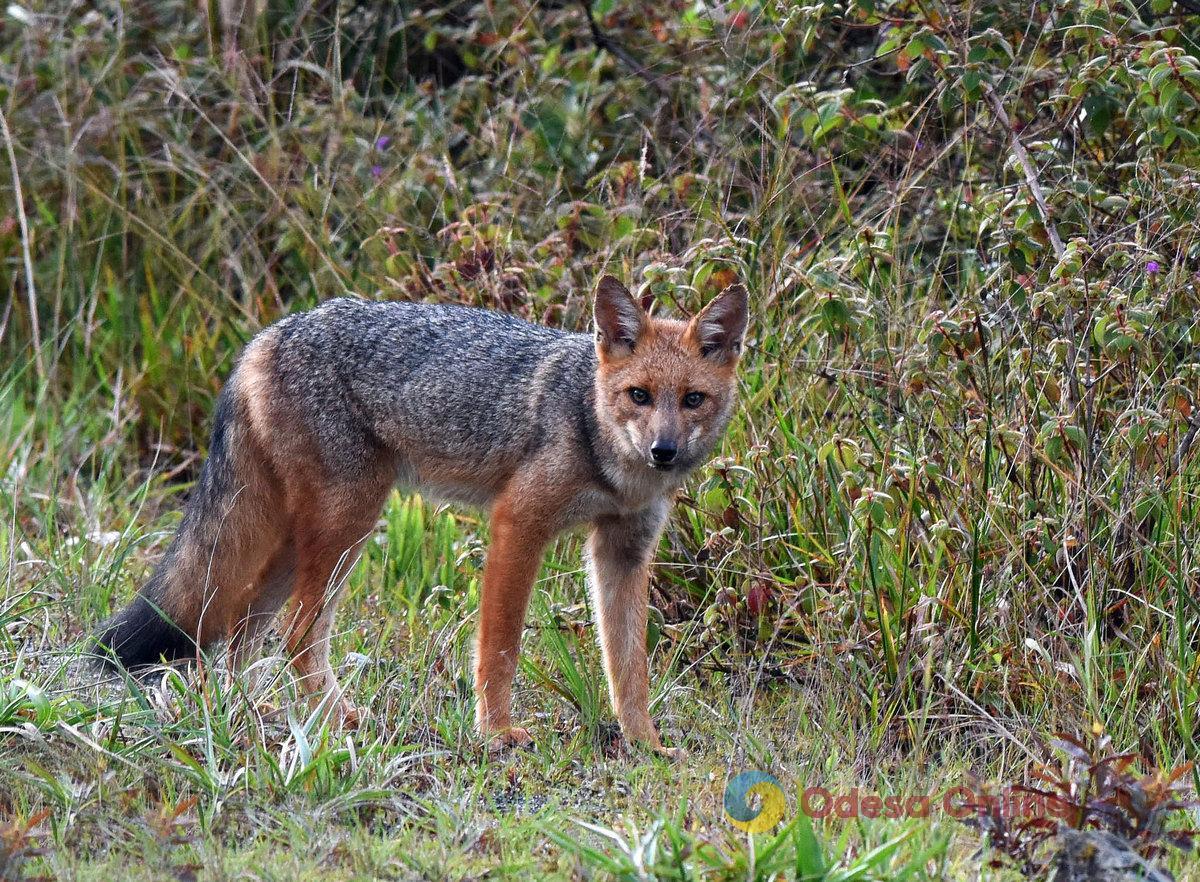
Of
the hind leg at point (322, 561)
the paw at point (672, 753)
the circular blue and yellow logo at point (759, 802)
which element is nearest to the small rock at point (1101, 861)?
the circular blue and yellow logo at point (759, 802)

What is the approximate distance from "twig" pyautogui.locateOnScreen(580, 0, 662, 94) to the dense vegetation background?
42mm

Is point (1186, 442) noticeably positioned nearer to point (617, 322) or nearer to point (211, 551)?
point (617, 322)

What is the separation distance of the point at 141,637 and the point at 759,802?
2.19 metres

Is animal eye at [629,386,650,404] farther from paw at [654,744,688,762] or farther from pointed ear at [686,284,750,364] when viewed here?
paw at [654,744,688,762]

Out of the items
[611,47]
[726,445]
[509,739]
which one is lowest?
[509,739]

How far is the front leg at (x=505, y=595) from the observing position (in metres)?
4.88

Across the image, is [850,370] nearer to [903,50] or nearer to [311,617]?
[903,50]

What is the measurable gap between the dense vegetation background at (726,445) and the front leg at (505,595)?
14 centimetres

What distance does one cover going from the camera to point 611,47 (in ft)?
24.7

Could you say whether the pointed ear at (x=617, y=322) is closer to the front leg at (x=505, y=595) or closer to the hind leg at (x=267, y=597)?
the front leg at (x=505, y=595)

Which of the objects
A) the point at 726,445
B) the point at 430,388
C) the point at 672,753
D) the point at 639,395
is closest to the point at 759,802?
the point at 672,753

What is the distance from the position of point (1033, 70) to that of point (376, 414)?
2.72 m

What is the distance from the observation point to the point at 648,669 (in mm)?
5168

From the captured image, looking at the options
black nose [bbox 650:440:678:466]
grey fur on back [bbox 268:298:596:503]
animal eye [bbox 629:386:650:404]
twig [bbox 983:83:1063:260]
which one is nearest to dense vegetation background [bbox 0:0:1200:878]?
twig [bbox 983:83:1063:260]
